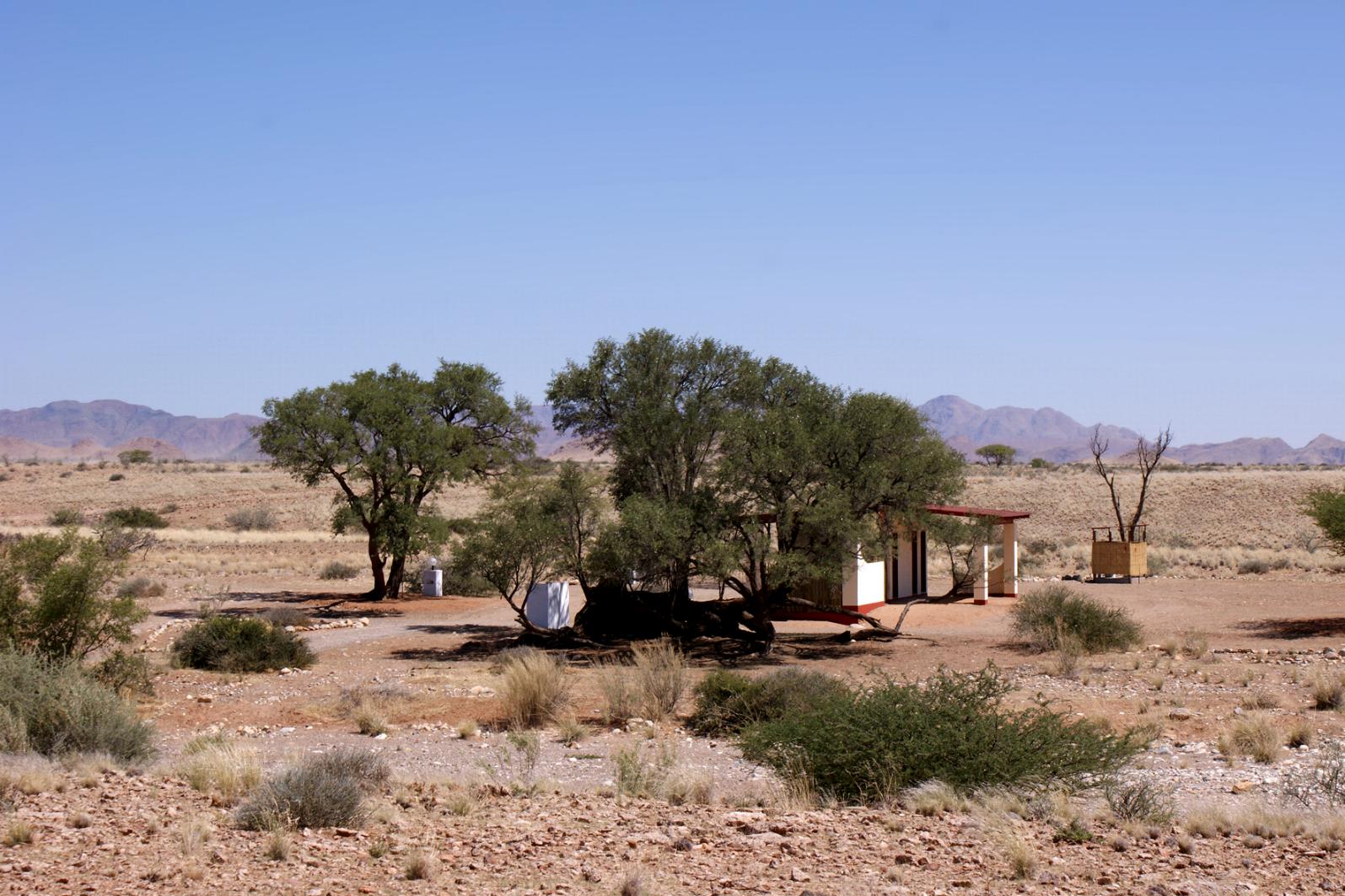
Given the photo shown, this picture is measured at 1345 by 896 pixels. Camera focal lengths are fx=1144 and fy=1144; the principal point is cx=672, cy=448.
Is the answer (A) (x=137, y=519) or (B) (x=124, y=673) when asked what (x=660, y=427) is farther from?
(A) (x=137, y=519)

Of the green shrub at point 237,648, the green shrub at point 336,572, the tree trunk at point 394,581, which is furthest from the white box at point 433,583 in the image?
the green shrub at point 237,648

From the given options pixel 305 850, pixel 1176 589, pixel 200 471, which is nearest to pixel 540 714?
pixel 305 850

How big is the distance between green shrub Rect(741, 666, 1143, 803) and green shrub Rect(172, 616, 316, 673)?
1275 cm

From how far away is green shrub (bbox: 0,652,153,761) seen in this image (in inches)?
424

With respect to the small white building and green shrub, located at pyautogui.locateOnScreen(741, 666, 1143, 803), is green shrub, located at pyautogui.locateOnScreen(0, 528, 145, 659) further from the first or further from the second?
the small white building

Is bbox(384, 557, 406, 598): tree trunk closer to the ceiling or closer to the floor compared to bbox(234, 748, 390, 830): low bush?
closer to the floor

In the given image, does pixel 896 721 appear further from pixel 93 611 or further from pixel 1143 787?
pixel 93 611

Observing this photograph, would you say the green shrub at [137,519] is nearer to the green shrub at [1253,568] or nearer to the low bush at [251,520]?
the low bush at [251,520]

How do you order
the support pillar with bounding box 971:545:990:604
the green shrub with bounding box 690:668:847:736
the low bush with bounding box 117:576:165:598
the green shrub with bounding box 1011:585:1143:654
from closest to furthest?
the green shrub with bounding box 690:668:847:736 < the green shrub with bounding box 1011:585:1143:654 < the support pillar with bounding box 971:545:990:604 < the low bush with bounding box 117:576:165:598

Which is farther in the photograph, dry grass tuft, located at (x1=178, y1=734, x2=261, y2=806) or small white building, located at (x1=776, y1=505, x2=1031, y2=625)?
small white building, located at (x1=776, y1=505, x2=1031, y2=625)

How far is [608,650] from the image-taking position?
78.5 feet

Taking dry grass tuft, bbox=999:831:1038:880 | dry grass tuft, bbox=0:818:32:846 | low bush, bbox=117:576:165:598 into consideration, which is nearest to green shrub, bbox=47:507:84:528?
low bush, bbox=117:576:165:598

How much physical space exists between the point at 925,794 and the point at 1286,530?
52.8m

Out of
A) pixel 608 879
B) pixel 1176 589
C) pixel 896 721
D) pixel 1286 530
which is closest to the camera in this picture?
pixel 608 879
